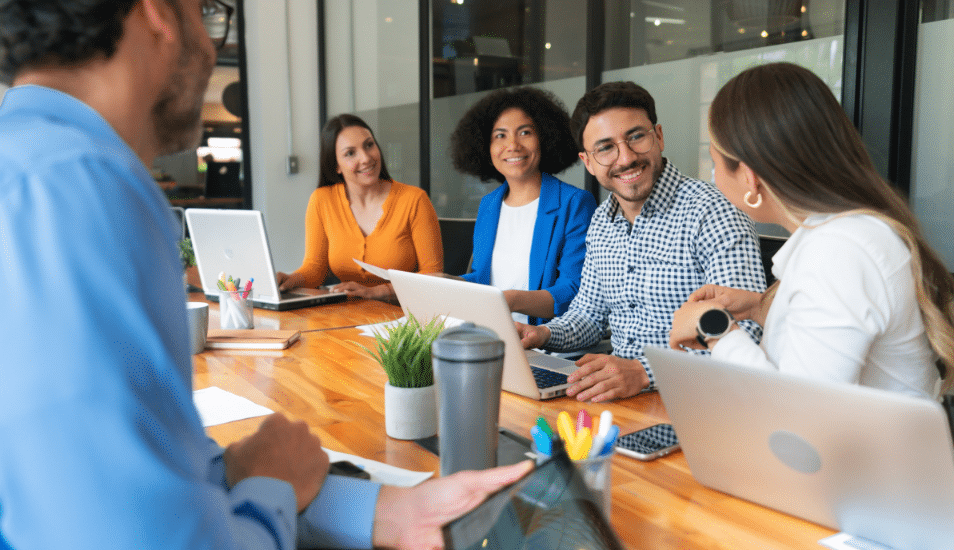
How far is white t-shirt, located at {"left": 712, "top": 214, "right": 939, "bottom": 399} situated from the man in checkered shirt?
52cm

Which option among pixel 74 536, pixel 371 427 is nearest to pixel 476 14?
pixel 371 427

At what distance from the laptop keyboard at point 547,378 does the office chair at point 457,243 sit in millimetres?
2749

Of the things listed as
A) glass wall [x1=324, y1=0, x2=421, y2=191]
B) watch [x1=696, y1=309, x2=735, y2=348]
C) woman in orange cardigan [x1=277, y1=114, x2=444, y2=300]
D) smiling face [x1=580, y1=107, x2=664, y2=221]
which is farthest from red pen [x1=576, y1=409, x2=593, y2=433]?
glass wall [x1=324, y1=0, x2=421, y2=191]

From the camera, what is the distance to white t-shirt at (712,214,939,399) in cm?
107

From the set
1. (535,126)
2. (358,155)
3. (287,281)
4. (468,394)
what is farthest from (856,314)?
(358,155)

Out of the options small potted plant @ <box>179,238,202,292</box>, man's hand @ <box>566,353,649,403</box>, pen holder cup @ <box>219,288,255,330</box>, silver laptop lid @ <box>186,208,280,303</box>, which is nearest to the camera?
man's hand @ <box>566,353,649,403</box>

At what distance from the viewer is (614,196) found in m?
2.05

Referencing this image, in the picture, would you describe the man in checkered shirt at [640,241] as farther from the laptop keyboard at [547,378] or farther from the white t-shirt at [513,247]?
the white t-shirt at [513,247]

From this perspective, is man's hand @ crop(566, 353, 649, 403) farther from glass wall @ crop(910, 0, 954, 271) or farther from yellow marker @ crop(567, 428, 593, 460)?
glass wall @ crop(910, 0, 954, 271)

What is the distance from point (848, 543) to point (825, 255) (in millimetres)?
439

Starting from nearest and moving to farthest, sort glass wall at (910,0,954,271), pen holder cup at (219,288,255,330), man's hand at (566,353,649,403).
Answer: man's hand at (566,353,649,403), pen holder cup at (219,288,255,330), glass wall at (910,0,954,271)

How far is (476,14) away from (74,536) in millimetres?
4012

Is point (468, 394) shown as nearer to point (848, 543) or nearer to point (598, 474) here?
point (598, 474)

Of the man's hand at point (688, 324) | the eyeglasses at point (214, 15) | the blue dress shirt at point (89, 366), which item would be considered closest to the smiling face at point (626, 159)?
the man's hand at point (688, 324)
